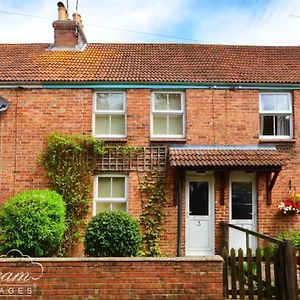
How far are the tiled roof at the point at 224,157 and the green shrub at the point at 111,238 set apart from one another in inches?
113

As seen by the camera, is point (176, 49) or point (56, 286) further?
point (176, 49)

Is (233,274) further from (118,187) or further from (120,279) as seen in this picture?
(118,187)

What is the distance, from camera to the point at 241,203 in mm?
13359

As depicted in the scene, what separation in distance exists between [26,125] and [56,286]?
23.7ft

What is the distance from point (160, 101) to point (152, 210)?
142 inches

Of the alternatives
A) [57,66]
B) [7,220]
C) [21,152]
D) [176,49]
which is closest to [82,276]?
[7,220]

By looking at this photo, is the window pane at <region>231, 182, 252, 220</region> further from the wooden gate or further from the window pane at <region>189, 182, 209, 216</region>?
the wooden gate

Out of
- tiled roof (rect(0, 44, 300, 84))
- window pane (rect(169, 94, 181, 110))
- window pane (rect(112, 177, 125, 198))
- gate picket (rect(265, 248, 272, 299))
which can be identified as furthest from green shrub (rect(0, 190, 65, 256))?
window pane (rect(169, 94, 181, 110))

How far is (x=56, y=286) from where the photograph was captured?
7414 mm

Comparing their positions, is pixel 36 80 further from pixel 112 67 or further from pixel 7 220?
pixel 7 220

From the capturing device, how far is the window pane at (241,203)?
43.8 feet

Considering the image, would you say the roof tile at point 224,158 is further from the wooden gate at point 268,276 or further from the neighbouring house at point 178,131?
the wooden gate at point 268,276

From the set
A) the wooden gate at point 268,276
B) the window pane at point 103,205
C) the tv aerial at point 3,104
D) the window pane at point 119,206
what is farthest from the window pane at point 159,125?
the wooden gate at point 268,276

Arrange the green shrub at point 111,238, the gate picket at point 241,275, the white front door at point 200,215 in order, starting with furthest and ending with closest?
the white front door at point 200,215
the green shrub at point 111,238
the gate picket at point 241,275
